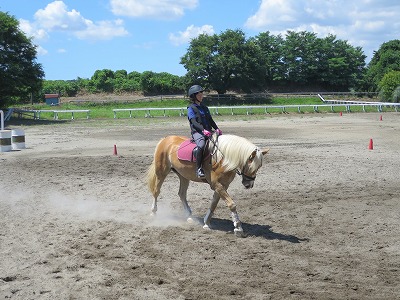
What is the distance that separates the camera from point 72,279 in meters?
6.78

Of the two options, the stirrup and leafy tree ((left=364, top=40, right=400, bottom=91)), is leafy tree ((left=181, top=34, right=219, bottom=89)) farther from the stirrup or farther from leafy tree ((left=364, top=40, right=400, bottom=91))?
the stirrup

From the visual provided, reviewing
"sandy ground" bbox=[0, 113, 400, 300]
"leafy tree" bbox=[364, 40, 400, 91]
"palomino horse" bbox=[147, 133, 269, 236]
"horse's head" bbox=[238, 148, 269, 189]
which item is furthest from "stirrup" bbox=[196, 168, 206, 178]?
"leafy tree" bbox=[364, 40, 400, 91]

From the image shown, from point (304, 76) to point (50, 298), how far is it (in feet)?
266

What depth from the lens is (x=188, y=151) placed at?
9.76 metres

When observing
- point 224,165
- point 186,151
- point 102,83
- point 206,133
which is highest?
point 102,83

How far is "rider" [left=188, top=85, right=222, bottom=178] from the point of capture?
9320 mm

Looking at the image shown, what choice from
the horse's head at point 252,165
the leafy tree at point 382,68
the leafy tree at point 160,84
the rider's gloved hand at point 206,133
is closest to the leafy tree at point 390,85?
the leafy tree at point 382,68

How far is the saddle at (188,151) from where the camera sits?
950 cm

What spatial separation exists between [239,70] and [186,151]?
62084 mm

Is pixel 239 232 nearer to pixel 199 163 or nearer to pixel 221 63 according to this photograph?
pixel 199 163

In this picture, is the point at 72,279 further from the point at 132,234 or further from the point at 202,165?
the point at 202,165

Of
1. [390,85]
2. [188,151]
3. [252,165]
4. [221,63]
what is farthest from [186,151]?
[221,63]

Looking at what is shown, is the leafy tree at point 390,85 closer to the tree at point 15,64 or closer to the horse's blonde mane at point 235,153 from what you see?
the tree at point 15,64

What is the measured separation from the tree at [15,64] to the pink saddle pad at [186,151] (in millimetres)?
40141
